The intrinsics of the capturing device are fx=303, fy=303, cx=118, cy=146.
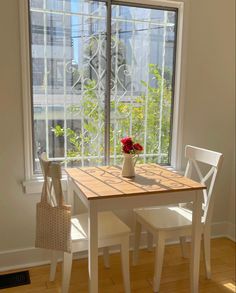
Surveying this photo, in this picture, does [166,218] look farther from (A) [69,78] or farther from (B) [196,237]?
(A) [69,78]

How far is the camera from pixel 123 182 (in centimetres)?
194

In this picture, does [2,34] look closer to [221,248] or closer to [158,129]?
[158,129]

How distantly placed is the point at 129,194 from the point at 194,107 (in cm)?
126

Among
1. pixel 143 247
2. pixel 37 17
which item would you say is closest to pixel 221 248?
pixel 143 247

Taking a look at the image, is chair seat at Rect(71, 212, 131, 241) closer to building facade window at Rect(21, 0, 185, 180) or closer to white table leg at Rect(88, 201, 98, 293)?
white table leg at Rect(88, 201, 98, 293)

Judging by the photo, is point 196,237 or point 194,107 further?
point 194,107

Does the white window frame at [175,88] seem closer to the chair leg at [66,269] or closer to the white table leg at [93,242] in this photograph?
the chair leg at [66,269]

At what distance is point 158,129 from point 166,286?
1.26 meters

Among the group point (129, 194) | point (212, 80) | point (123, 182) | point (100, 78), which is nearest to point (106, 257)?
point (123, 182)

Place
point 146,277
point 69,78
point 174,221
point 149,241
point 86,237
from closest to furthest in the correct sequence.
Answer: point 86,237
point 174,221
point 146,277
point 69,78
point 149,241

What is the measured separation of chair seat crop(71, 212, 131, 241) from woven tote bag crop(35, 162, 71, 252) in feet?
0.38

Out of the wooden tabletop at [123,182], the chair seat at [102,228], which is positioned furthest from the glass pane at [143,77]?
the chair seat at [102,228]

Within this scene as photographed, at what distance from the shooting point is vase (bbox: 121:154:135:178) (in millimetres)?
2051

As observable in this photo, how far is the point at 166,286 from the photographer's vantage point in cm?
212
